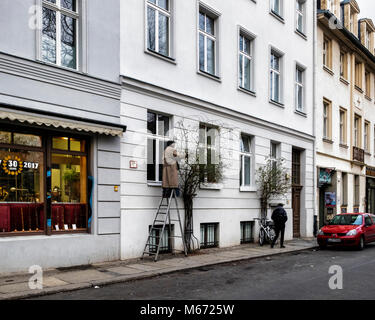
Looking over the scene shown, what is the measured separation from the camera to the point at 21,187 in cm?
990

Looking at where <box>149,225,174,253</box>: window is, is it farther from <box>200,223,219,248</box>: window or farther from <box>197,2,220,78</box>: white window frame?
<box>197,2,220,78</box>: white window frame

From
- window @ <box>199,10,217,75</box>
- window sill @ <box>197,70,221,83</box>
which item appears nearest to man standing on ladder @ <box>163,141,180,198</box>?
window sill @ <box>197,70,221,83</box>

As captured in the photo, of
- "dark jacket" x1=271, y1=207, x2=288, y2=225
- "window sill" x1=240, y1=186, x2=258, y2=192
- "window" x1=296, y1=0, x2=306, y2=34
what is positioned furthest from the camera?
"window" x1=296, y1=0, x2=306, y2=34

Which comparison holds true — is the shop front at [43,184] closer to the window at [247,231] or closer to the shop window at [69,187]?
the shop window at [69,187]

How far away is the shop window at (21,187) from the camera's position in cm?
956

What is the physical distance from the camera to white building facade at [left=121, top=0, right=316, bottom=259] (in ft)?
39.8

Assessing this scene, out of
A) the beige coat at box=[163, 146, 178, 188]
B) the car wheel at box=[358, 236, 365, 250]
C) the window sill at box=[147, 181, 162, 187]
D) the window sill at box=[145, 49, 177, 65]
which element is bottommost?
the car wheel at box=[358, 236, 365, 250]

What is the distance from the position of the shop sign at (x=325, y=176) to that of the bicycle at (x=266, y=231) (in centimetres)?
731

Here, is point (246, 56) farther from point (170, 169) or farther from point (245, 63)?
point (170, 169)

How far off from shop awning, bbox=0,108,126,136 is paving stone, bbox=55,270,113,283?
10.3 feet

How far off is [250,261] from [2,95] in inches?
307

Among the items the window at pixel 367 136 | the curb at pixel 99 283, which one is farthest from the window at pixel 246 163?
the window at pixel 367 136

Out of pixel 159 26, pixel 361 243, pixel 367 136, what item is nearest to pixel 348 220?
pixel 361 243
